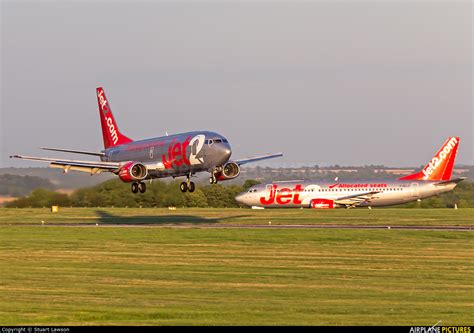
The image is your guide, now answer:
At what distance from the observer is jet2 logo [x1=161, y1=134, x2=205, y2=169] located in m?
75.4

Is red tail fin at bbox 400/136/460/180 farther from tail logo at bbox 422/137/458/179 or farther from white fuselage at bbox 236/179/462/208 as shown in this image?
white fuselage at bbox 236/179/462/208

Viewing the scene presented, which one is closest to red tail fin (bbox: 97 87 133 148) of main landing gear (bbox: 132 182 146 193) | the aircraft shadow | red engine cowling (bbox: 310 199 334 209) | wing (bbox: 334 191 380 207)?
main landing gear (bbox: 132 182 146 193)

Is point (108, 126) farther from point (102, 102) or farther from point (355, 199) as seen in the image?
point (355, 199)

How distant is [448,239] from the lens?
3268 inches

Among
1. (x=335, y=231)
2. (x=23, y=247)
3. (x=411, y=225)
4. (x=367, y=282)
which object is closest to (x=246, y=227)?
(x=335, y=231)

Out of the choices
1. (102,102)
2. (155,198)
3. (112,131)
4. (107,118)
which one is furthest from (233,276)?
(155,198)

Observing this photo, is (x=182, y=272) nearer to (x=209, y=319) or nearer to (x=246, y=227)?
(x=209, y=319)

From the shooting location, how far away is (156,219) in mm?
117688

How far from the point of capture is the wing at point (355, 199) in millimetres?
148375

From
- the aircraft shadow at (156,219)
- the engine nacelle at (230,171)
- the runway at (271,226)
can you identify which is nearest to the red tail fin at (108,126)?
the runway at (271,226)

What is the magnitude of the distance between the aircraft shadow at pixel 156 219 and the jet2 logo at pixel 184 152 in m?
30.0

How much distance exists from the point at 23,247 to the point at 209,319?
42318mm

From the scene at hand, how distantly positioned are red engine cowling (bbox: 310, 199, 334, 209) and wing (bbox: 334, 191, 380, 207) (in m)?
1.37

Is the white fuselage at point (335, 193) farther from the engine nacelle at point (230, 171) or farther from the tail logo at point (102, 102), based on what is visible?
the engine nacelle at point (230, 171)
